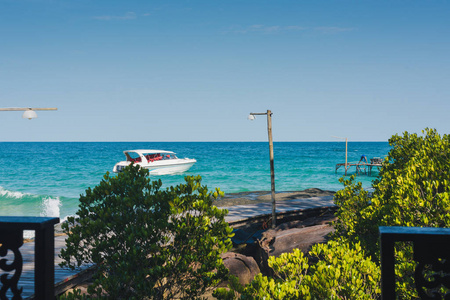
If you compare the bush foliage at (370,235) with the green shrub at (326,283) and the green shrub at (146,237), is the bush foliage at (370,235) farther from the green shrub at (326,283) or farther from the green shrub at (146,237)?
the green shrub at (146,237)

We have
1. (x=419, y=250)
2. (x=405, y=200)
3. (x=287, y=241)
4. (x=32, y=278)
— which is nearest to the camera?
(x=419, y=250)

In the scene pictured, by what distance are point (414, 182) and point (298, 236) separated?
18.3 feet

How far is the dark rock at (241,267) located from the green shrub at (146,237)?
327cm

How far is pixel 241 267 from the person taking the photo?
9000 mm

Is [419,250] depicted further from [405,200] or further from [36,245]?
[405,200]

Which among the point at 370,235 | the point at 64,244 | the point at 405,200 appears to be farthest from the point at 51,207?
the point at 405,200

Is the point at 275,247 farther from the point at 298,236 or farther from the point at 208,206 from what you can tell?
the point at 208,206

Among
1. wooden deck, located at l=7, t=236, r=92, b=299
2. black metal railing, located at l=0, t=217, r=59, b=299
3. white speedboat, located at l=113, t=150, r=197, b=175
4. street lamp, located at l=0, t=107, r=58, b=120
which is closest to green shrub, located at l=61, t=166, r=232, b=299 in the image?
wooden deck, located at l=7, t=236, r=92, b=299

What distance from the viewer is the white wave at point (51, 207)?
23.3 meters

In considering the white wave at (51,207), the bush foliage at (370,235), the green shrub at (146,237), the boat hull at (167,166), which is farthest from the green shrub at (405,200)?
the boat hull at (167,166)

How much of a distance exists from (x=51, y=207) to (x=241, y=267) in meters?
20.6

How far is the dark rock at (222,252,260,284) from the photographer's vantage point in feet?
28.8

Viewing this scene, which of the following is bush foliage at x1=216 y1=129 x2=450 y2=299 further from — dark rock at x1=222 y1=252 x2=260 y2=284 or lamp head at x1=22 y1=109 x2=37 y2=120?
lamp head at x1=22 y1=109 x2=37 y2=120

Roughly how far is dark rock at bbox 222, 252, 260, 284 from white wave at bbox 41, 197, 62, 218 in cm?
1687
